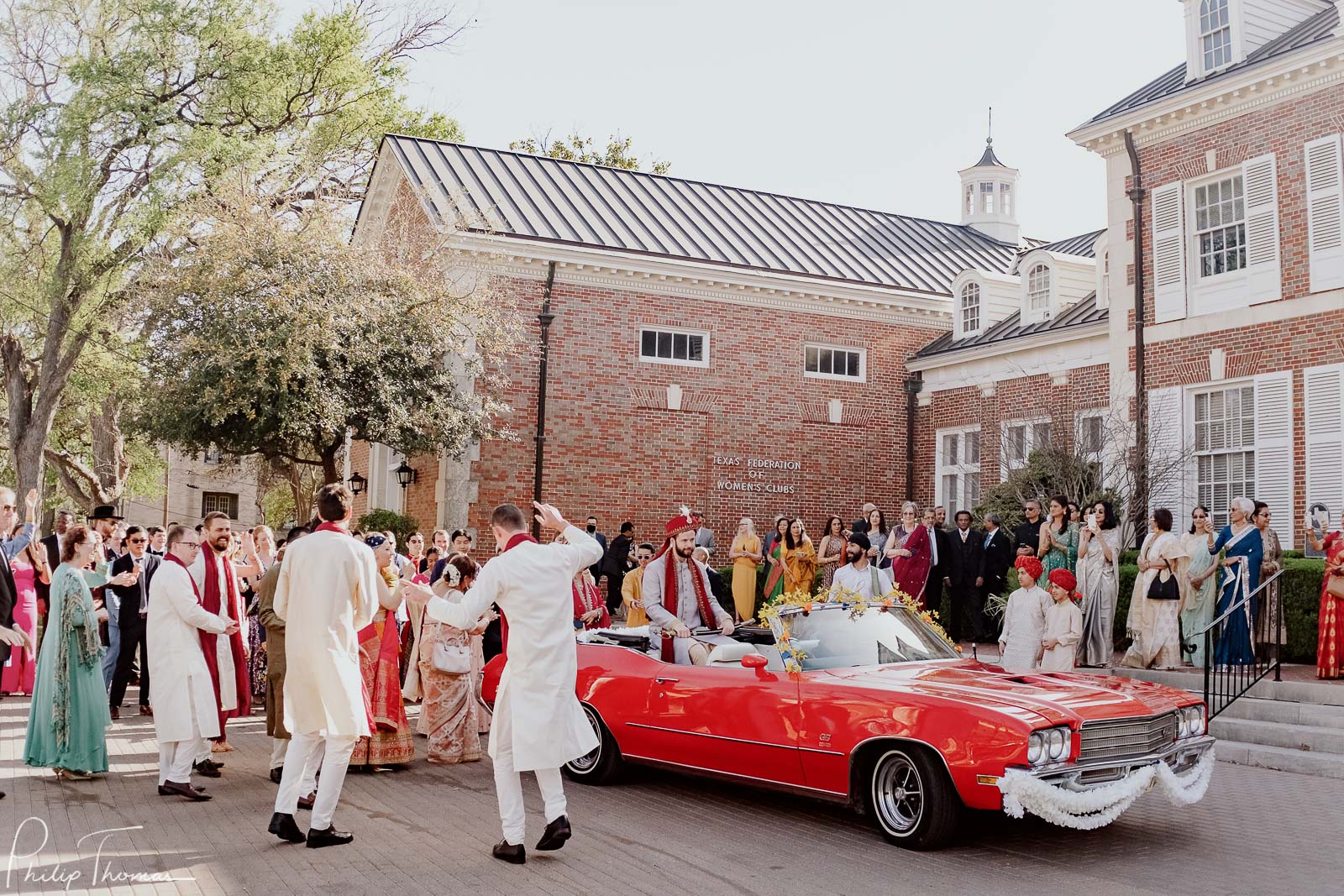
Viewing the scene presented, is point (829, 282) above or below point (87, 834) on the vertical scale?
above

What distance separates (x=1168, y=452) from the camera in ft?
57.6

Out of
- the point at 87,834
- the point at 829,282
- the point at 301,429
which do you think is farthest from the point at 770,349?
the point at 87,834

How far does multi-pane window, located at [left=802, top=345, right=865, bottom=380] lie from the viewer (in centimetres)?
2527

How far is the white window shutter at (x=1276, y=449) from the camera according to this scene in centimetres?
1628

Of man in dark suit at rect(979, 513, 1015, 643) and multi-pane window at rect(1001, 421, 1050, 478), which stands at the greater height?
multi-pane window at rect(1001, 421, 1050, 478)

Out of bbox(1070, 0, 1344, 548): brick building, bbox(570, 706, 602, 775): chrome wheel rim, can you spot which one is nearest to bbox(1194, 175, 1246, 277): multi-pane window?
bbox(1070, 0, 1344, 548): brick building

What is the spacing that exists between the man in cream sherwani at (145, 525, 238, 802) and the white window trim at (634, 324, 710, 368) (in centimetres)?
1588

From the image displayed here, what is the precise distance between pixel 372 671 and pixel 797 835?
144 inches

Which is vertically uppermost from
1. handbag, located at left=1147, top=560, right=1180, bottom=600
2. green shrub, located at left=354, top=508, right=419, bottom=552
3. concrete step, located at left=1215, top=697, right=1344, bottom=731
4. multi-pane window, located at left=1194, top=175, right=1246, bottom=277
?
multi-pane window, located at left=1194, top=175, right=1246, bottom=277

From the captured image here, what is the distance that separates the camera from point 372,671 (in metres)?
9.04

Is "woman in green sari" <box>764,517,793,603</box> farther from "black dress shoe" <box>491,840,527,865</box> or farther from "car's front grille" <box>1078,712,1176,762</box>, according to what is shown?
"black dress shoe" <box>491,840,527,865</box>

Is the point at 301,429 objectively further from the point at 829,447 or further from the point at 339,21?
the point at 339,21

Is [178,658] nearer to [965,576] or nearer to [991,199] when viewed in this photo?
[965,576]

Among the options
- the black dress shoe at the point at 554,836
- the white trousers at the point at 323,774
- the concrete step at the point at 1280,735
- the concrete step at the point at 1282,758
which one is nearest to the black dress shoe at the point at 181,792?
the white trousers at the point at 323,774
